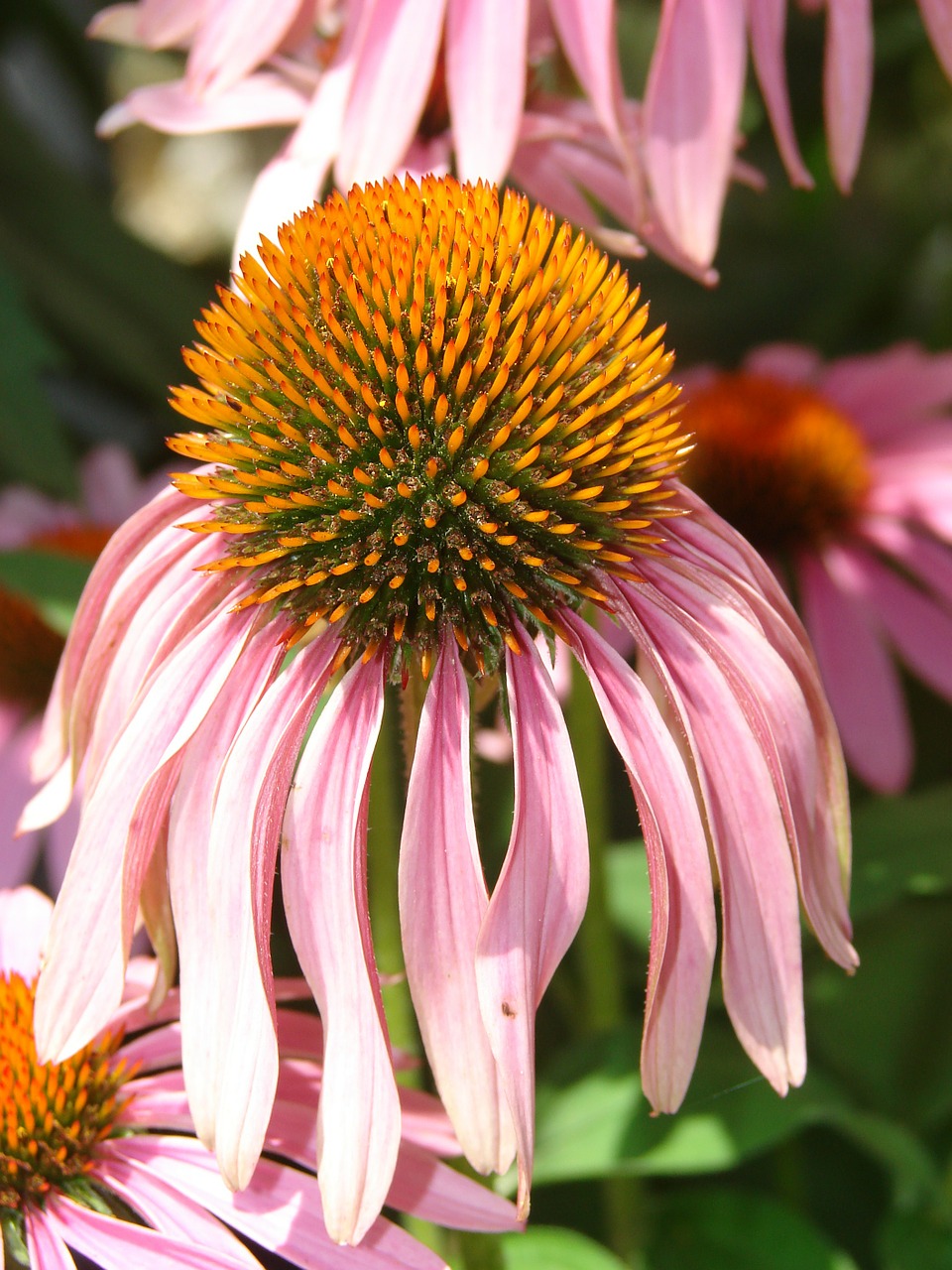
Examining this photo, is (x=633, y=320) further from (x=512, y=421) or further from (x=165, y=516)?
(x=165, y=516)

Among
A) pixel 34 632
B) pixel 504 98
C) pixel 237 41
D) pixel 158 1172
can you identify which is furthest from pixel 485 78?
pixel 34 632

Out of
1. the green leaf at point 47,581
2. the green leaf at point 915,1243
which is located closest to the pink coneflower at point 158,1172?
the green leaf at point 47,581

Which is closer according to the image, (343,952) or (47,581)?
(343,952)

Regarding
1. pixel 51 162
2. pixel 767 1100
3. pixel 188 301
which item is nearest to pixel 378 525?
pixel 767 1100

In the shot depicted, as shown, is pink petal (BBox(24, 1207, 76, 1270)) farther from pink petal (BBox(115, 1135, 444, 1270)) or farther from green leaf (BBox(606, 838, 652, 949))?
green leaf (BBox(606, 838, 652, 949))

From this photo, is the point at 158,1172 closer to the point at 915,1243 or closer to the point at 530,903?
the point at 530,903

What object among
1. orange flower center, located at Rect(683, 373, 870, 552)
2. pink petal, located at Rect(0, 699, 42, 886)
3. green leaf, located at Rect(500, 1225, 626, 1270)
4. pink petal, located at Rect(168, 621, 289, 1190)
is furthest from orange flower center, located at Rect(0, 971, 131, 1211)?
orange flower center, located at Rect(683, 373, 870, 552)

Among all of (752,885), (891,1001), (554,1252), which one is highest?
(752,885)
